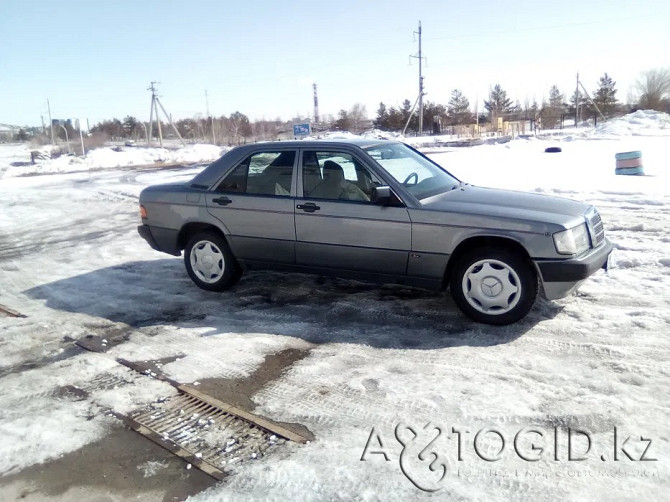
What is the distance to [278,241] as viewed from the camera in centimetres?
559

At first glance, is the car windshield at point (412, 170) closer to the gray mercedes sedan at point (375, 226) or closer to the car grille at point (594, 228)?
the gray mercedes sedan at point (375, 226)

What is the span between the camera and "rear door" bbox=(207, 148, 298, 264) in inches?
218

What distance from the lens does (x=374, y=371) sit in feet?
13.1

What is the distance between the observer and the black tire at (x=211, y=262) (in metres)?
5.98

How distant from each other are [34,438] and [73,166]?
3519 centimetres

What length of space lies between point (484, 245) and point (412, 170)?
1172mm

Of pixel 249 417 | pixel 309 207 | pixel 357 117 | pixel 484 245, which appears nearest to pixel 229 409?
pixel 249 417

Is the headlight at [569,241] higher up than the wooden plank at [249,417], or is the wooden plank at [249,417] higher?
the headlight at [569,241]

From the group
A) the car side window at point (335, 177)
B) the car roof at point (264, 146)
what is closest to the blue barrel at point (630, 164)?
the car roof at point (264, 146)

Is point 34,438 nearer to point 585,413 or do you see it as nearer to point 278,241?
point 278,241

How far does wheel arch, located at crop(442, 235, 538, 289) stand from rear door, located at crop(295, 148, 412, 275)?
0.39m

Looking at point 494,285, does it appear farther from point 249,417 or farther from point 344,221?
point 249,417

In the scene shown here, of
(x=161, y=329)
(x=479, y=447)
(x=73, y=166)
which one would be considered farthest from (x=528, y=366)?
(x=73, y=166)

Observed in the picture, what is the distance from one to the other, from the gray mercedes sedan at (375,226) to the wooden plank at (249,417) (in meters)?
1.95
